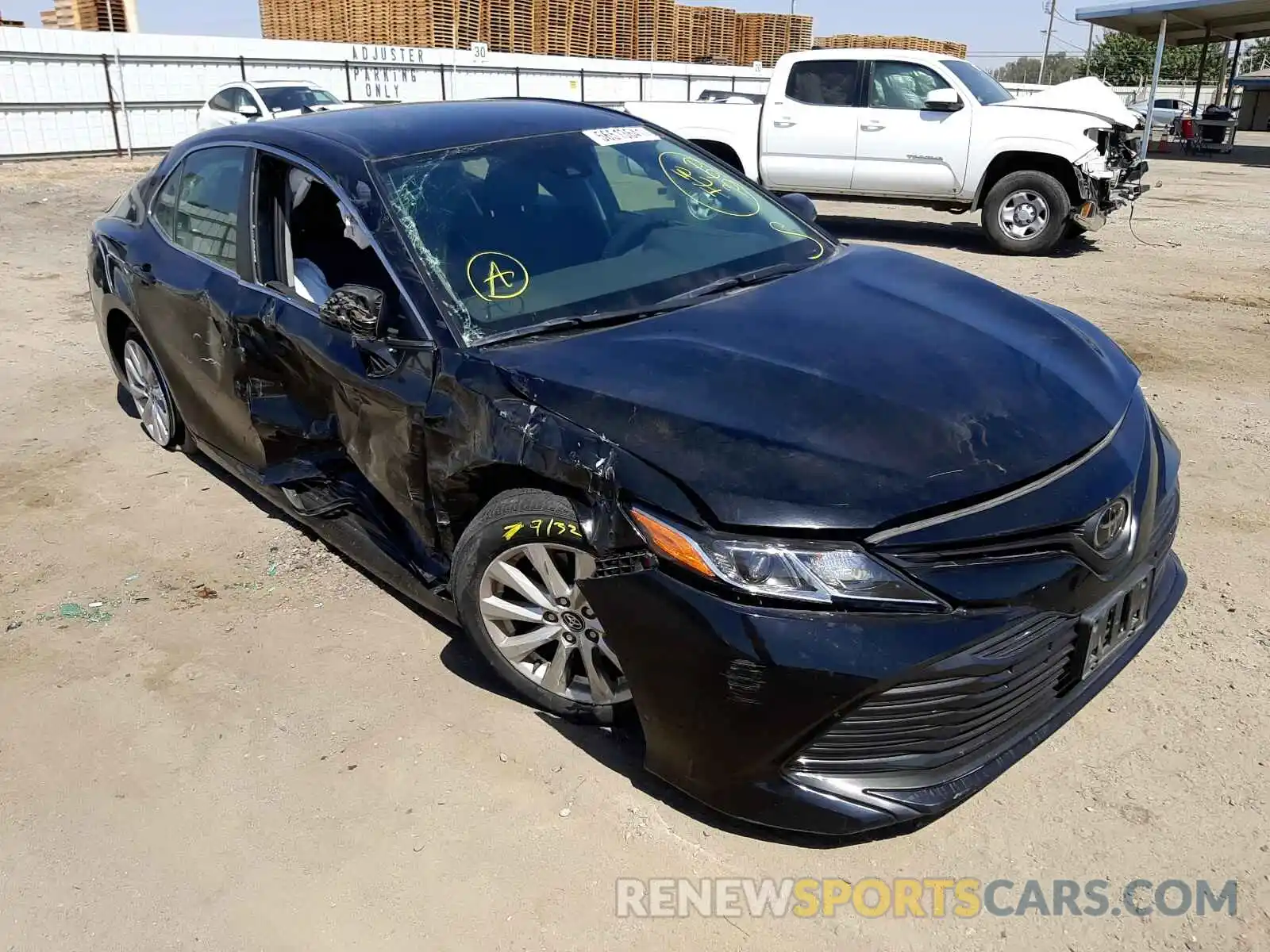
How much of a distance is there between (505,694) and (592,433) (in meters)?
1.04

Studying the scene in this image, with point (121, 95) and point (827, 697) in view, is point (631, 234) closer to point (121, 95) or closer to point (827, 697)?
point (827, 697)

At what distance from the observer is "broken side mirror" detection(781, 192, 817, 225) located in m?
4.12

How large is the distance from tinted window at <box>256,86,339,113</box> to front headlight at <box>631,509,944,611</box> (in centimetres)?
1507

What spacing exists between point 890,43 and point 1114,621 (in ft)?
108

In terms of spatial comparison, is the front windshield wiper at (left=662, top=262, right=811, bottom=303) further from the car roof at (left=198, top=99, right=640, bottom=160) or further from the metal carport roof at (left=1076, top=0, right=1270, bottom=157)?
the metal carport roof at (left=1076, top=0, right=1270, bottom=157)

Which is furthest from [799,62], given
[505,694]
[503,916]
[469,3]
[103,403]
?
[469,3]

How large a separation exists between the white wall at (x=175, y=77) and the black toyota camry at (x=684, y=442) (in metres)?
17.3

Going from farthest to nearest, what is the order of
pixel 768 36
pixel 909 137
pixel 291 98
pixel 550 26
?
pixel 768 36
pixel 550 26
pixel 291 98
pixel 909 137

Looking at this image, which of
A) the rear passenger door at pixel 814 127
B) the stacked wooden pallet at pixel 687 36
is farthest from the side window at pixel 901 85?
the stacked wooden pallet at pixel 687 36

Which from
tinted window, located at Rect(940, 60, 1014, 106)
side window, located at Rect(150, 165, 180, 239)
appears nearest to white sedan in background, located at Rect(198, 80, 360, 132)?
tinted window, located at Rect(940, 60, 1014, 106)

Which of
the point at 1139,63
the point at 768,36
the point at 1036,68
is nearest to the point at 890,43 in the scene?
the point at 768,36

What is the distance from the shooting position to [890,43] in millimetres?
31406

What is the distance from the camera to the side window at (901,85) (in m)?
10.2

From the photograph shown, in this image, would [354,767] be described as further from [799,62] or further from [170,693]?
[799,62]
